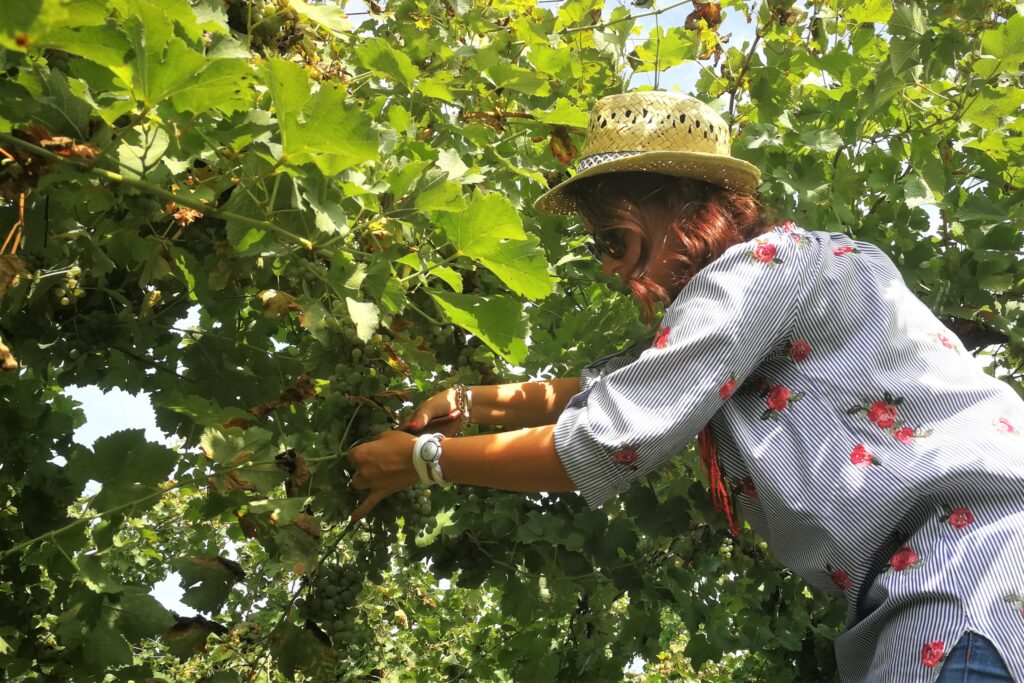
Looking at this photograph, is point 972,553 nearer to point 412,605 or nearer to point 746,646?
point 746,646

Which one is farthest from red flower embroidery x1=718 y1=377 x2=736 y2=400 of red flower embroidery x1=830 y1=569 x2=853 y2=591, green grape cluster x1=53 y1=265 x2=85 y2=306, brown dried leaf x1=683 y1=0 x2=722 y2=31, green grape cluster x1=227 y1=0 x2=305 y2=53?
brown dried leaf x1=683 y1=0 x2=722 y2=31

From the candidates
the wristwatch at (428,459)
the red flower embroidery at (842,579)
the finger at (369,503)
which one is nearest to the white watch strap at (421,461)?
the wristwatch at (428,459)

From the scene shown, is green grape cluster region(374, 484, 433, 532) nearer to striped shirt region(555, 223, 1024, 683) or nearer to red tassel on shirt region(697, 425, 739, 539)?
striped shirt region(555, 223, 1024, 683)

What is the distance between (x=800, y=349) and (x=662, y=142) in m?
0.56

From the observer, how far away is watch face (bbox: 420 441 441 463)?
1.93m

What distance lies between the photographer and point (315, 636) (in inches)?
91.0

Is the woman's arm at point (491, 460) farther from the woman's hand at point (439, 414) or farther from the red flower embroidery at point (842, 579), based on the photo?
the red flower embroidery at point (842, 579)

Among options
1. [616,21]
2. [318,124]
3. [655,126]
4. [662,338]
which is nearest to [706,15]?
[616,21]

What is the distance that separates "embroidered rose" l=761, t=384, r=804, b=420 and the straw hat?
52 centimetres

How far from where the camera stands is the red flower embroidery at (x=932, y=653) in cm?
157

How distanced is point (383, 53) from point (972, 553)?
159 cm

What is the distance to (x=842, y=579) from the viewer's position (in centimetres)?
180

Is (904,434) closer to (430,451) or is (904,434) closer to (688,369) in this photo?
(688,369)

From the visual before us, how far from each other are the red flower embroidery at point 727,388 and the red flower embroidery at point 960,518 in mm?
391
